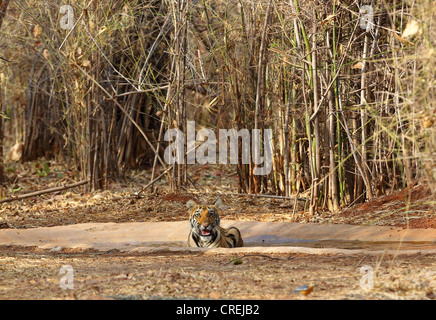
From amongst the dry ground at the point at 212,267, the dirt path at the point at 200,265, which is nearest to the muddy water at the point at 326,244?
the dirt path at the point at 200,265

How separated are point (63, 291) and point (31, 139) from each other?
34.4 ft

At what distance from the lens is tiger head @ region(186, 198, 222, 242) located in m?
6.10

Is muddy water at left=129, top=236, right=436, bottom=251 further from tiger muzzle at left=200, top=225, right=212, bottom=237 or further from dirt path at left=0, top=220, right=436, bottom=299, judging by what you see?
tiger muzzle at left=200, top=225, right=212, bottom=237

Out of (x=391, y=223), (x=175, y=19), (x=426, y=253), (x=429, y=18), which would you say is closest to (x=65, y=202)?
(x=175, y=19)

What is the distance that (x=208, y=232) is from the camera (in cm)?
615

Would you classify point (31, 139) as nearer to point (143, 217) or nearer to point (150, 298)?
point (143, 217)

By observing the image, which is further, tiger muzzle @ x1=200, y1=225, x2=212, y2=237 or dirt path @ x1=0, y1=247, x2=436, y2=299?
tiger muzzle @ x1=200, y1=225, x2=212, y2=237

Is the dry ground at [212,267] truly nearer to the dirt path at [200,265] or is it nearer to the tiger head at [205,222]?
the dirt path at [200,265]

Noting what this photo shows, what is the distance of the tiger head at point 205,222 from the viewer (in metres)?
6.10

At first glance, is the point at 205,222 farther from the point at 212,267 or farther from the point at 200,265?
the point at 212,267

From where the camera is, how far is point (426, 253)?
17.5ft

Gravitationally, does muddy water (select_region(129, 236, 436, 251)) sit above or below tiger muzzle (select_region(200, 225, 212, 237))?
below

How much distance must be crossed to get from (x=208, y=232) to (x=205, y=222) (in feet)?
0.43

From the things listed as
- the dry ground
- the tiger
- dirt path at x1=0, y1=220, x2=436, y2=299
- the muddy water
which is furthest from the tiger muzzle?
the muddy water
